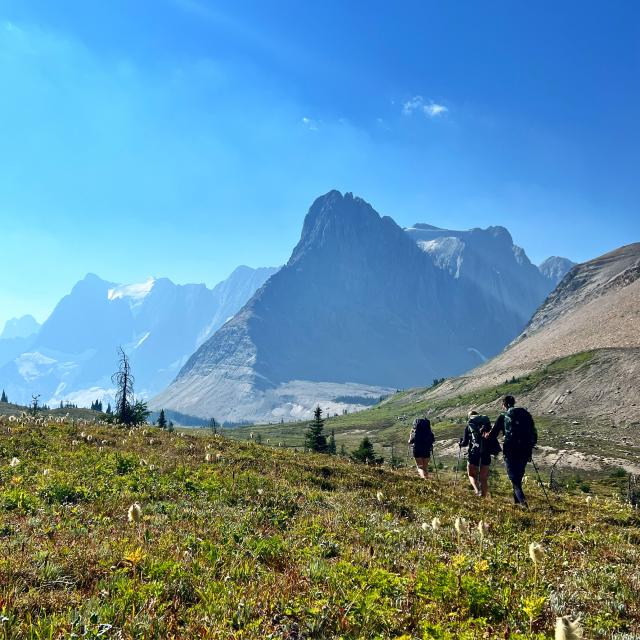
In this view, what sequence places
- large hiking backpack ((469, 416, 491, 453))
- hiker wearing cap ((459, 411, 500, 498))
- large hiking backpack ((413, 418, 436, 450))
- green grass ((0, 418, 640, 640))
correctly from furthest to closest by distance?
1. large hiking backpack ((413, 418, 436, 450))
2. large hiking backpack ((469, 416, 491, 453))
3. hiker wearing cap ((459, 411, 500, 498))
4. green grass ((0, 418, 640, 640))

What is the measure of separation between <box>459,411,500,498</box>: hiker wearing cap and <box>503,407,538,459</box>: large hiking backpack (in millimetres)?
1335

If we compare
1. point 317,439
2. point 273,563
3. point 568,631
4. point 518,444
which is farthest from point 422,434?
point 317,439

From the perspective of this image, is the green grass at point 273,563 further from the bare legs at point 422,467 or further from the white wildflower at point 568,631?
the bare legs at point 422,467

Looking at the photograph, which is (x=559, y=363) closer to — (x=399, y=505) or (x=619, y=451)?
(x=619, y=451)

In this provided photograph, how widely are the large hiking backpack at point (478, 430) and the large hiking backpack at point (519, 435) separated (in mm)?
1514

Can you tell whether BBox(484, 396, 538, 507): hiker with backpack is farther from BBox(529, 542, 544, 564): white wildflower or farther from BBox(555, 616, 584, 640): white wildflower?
BBox(555, 616, 584, 640): white wildflower

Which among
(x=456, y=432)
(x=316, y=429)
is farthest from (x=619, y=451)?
(x=316, y=429)

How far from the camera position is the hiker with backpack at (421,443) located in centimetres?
2072

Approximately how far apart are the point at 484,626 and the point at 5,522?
7188 mm

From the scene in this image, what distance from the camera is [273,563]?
6.59 meters

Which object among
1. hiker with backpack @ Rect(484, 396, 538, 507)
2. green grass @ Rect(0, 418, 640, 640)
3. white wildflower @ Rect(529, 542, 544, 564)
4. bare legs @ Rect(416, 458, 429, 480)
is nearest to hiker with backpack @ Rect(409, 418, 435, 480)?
bare legs @ Rect(416, 458, 429, 480)

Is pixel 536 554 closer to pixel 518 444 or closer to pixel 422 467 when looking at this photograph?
pixel 518 444

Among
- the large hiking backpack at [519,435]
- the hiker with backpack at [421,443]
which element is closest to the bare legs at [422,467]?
the hiker with backpack at [421,443]

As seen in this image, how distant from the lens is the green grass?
474 centimetres
